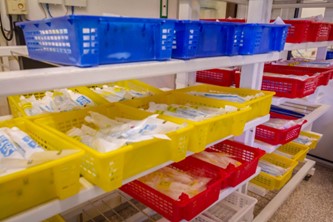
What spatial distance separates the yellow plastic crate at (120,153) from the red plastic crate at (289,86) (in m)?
0.99

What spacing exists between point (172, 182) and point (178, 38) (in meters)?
0.65

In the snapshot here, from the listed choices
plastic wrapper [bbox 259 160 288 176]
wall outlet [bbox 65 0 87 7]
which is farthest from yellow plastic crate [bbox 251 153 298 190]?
wall outlet [bbox 65 0 87 7]

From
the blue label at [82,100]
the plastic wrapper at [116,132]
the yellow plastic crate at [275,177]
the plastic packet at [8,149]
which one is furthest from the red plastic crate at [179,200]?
the yellow plastic crate at [275,177]

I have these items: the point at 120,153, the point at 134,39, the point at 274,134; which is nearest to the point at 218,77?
the point at 274,134

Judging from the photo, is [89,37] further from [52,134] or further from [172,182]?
[172,182]

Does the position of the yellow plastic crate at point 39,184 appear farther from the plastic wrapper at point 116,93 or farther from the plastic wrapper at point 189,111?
the plastic wrapper at point 116,93

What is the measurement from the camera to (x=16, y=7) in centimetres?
189

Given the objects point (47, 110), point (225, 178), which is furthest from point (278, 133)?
point (47, 110)

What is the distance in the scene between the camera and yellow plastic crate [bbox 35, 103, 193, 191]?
0.72m

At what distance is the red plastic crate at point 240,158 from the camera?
127 cm

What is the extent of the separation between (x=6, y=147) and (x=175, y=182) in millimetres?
721

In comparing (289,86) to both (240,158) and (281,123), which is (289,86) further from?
(240,158)

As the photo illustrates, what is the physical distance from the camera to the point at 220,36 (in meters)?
1.06

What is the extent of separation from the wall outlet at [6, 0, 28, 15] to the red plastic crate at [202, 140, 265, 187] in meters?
1.63
